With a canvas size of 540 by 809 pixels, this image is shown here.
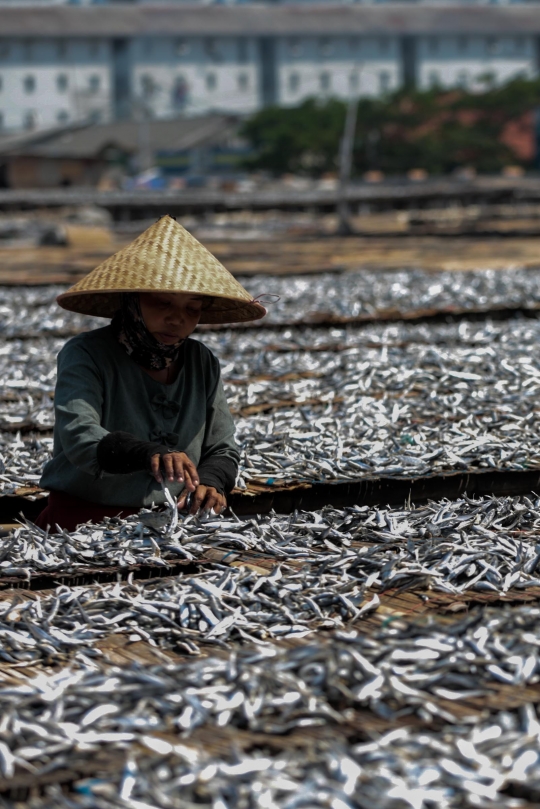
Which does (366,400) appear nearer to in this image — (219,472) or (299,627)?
(219,472)

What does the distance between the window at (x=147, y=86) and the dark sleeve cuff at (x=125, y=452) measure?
254 ft

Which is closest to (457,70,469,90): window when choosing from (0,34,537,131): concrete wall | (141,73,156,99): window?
(0,34,537,131): concrete wall

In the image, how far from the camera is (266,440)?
5.21m

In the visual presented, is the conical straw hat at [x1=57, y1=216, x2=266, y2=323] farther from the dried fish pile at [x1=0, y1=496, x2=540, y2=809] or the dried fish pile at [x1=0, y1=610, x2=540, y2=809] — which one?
the dried fish pile at [x1=0, y1=610, x2=540, y2=809]

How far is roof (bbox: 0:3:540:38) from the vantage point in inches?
3132

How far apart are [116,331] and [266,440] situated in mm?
1140

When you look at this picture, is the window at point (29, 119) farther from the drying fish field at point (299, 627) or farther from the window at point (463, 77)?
the drying fish field at point (299, 627)

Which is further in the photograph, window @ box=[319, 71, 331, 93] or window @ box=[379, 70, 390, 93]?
window @ box=[379, 70, 390, 93]

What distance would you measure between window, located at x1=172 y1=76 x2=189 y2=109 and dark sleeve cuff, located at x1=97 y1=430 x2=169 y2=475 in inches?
3170

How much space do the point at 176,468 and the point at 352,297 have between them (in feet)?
23.6

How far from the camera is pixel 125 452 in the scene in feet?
12.8

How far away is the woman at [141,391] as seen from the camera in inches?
159

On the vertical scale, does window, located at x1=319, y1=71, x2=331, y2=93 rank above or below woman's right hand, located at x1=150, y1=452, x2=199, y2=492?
above

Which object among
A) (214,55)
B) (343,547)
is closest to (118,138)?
(214,55)
